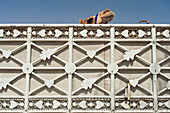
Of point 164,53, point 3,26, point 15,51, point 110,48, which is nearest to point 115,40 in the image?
point 110,48

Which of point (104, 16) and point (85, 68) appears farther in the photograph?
point (104, 16)

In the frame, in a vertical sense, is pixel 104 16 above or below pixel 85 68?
above

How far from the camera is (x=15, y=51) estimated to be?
8.01 meters

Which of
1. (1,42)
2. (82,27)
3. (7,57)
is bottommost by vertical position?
(7,57)

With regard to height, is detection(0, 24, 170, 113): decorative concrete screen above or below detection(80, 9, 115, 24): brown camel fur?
below

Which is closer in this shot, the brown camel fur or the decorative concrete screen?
the decorative concrete screen

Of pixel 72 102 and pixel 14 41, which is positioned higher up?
pixel 14 41

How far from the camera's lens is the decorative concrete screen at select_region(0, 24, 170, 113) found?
771 centimetres

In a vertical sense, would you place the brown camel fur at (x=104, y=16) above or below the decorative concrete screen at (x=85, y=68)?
above

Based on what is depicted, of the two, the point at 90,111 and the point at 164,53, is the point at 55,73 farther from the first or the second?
the point at 164,53

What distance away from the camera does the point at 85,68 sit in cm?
786

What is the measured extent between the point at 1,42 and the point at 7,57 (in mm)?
672

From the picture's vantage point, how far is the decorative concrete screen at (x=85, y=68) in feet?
25.3

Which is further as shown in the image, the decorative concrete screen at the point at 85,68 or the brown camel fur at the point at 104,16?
the brown camel fur at the point at 104,16
